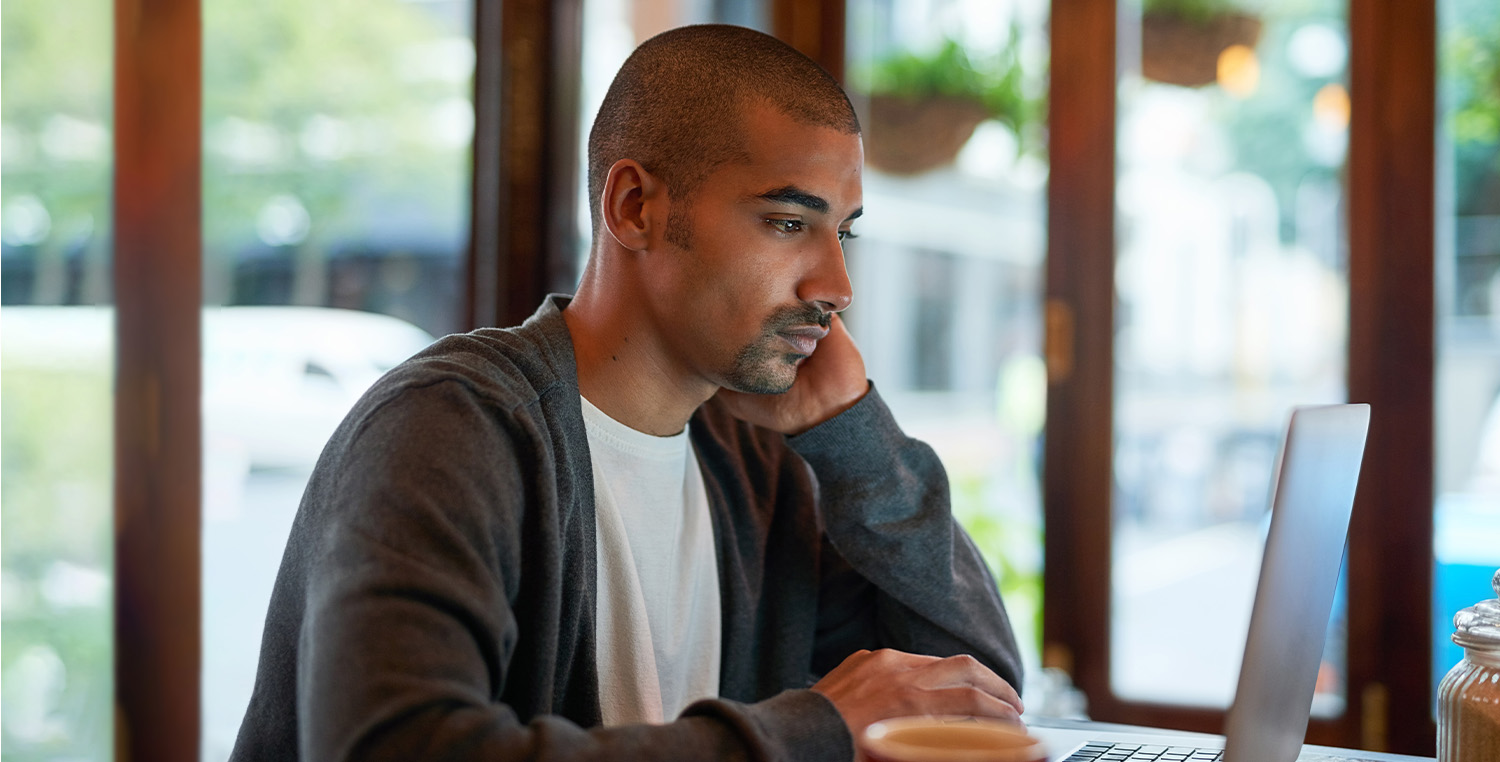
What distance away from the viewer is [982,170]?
2.85 metres

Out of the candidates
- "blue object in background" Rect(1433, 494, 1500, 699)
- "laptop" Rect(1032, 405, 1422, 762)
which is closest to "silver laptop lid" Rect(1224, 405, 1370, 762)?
"laptop" Rect(1032, 405, 1422, 762)

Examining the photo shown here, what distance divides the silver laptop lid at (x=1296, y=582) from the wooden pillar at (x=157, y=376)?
149 cm

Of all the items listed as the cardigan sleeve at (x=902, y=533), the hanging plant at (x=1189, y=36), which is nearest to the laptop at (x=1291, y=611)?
the cardigan sleeve at (x=902, y=533)

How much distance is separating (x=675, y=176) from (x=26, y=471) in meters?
1.00

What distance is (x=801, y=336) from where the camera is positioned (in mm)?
1272

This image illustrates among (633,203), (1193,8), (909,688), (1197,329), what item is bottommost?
(909,688)

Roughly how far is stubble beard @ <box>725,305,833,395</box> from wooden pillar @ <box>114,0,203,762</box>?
95 cm

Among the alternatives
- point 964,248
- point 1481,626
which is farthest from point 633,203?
point 964,248

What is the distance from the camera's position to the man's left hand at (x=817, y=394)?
1.34m

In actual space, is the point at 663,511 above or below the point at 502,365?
below

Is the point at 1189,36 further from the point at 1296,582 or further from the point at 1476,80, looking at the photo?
the point at 1296,582

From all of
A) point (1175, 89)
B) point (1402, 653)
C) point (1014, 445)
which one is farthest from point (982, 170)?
point (1402, 653)

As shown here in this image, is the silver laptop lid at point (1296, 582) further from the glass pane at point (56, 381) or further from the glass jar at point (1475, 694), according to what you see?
the glass pane at point (56, 381)

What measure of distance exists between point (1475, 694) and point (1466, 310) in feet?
5.84
